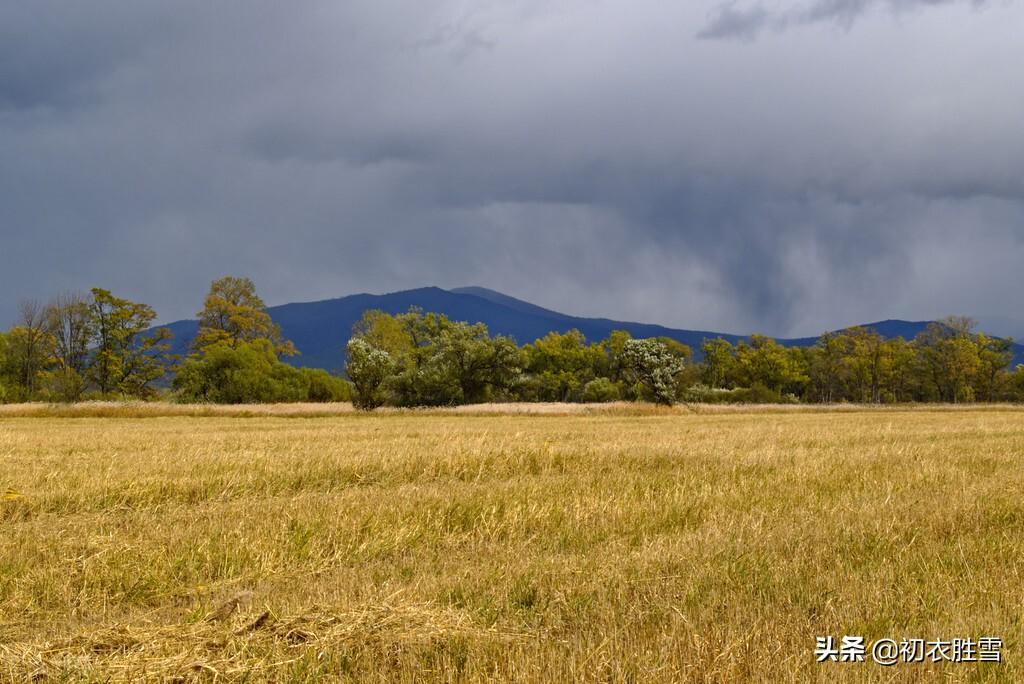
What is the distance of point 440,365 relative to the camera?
61.4m

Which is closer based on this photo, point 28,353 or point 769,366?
point 28,353

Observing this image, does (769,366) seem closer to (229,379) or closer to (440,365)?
(440,365)

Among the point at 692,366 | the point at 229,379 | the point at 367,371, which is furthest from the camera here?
the point at 692,366

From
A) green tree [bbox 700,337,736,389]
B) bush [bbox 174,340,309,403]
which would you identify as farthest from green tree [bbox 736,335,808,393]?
bush [bbox 174,340,309,403]

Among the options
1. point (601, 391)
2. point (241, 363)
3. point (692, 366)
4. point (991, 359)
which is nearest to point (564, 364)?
point (601, 391)

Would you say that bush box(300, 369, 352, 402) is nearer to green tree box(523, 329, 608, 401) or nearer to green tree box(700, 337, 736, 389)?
green tree box(523, 329, 608, 401)

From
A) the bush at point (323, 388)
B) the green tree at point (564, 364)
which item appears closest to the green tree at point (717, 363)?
the green tree at point (564, 364)

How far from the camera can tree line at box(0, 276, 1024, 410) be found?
61375 mm

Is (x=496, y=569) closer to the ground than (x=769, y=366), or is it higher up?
closer to the ground

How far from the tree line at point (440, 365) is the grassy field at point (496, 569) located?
149 feet

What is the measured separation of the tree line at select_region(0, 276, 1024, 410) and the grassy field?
45.4 m

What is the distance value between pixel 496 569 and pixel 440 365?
5538cm

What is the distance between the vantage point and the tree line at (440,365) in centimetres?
6138

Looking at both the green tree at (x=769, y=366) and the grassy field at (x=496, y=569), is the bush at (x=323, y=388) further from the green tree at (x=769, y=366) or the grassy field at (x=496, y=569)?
the grassy field at (x=496, y=569)
